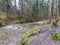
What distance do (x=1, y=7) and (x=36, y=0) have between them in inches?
156

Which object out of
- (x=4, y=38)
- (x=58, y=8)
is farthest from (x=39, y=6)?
(x=4, y=38)

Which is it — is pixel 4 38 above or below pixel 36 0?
below

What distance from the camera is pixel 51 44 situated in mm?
6105

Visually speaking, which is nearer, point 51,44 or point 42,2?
point 51,44

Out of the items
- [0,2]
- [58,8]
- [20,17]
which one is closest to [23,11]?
[20,17]

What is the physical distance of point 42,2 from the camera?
792 inches

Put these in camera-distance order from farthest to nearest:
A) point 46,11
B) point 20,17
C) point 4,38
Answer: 1. point 46,11
2. point 20,17
3. point 4,38

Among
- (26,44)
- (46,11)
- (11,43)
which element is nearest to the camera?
(26,44)

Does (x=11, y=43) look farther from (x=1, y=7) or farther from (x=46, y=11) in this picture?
(x=46, y=11)

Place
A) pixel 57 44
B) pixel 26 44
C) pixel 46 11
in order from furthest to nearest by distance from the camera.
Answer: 1. pixel 46 11
2. pixel 26 44
3. pixel 57 44

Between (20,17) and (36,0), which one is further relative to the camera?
(36,0)

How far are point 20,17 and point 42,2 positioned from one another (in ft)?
12.2

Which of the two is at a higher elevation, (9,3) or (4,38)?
(9,3)

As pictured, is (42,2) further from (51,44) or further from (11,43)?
(51,44)
